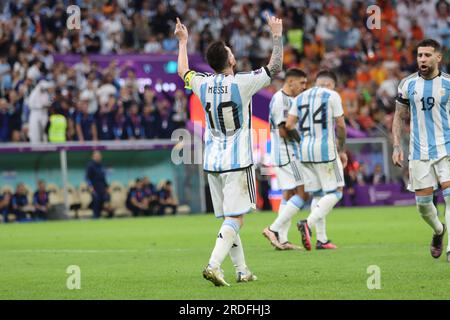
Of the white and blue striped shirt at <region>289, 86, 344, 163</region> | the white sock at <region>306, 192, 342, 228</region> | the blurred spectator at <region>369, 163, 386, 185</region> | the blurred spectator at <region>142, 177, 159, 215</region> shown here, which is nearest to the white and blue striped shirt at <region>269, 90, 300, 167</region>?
the white and blue striped shirt at <region>289, 86, 344, 163</region>

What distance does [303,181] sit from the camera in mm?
14883

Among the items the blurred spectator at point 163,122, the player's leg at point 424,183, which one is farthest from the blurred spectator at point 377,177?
the player's leg at point 424,183

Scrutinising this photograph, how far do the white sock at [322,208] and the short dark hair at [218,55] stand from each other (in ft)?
15.8

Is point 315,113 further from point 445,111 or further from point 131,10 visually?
point 131,10

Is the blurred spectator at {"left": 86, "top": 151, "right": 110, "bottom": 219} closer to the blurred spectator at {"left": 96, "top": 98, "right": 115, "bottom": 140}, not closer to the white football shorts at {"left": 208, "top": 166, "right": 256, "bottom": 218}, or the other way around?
the blurred spectator at {"left": 96, "top": 98, "right": 115, "bottom": 140}

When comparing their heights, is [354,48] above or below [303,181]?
above

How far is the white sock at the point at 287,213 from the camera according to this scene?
1431 cm

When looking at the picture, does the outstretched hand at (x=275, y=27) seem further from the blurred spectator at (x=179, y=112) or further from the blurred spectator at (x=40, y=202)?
the blurred spectator at (x=179, y=112)

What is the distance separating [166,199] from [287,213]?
12712 mm

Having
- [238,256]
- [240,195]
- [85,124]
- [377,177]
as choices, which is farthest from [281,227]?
[377,177]

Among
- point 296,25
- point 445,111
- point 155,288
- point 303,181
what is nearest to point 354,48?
point 296,25

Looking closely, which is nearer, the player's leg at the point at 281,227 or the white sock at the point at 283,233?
the player's leg at the point at 281,227

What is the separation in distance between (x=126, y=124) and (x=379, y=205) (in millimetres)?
7105

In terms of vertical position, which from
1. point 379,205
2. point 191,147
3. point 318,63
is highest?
point 318,63
